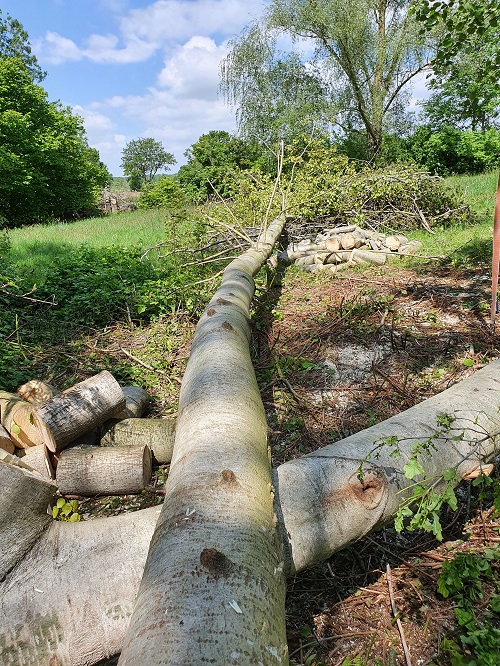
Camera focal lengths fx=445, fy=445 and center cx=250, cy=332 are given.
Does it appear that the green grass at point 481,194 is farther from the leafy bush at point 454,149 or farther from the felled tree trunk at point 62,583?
the felled tree trunk at point 62,583

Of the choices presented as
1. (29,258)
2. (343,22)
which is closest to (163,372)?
(29,258)

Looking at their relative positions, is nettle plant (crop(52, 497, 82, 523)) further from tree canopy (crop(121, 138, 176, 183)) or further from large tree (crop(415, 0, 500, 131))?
tree canopy (crop(121, 138, 176, 183))

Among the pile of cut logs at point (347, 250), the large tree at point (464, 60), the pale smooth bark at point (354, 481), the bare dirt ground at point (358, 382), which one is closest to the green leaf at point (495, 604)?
the bare dirt ground at point (358, 382)

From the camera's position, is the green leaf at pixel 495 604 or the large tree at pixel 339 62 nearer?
the green leaf at pixel 495 604

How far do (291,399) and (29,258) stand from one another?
7.56 metres

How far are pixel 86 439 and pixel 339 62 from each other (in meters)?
21.4

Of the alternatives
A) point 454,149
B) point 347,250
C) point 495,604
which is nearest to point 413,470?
point 495,604

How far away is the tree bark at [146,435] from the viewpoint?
2.84 metres

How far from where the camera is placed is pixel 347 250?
761 centimetres

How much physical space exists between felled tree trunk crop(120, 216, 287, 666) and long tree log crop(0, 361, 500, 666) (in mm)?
187

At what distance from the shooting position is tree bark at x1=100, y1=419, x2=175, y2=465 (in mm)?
2838

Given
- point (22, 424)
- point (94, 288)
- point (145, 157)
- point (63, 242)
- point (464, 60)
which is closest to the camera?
point (22, 424)

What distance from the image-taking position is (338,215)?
9180 millimetres

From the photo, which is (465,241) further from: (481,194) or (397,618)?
(397,618)
